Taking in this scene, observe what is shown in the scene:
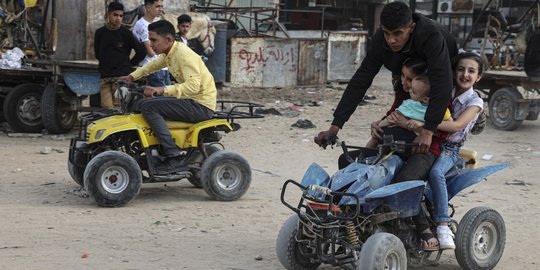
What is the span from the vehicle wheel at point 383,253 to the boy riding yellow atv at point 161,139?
3.24 m

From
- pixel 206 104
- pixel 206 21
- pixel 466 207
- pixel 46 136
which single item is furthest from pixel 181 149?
pixel 206 21

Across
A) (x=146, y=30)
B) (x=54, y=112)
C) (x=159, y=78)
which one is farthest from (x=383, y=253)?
(x=54, y=112)

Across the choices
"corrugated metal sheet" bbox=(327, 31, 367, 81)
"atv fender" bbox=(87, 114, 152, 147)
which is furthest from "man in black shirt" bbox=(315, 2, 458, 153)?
"corrugated metal sheet" bbox=(327, 31, 367, 81)

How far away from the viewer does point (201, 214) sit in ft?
25.6

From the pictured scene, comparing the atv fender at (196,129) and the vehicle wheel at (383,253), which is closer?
the vehicle wheel at (383,253)

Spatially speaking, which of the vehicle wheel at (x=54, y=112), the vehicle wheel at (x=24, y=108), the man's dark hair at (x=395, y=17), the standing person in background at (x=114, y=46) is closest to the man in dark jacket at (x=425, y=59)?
the man's dark hair at (x=395, y=17)

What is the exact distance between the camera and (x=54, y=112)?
12320 millimetres

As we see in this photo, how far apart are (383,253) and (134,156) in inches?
151

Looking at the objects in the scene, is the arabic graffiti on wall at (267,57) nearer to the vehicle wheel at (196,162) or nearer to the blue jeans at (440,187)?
the vehicle wheel at (196,162)

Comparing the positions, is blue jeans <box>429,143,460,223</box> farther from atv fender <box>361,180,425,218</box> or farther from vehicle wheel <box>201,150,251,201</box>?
vehicle wheel <box>201,150,251,201</box>

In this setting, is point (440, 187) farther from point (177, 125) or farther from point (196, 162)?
point (196, 162)

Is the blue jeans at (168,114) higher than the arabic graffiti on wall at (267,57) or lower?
lower

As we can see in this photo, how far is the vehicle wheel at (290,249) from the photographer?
570cm

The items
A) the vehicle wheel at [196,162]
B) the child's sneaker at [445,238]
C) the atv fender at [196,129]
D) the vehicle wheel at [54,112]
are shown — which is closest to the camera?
the child's sneaker at [445,238]
